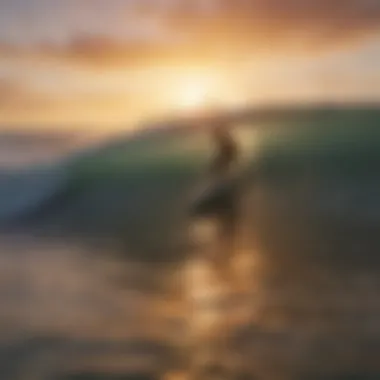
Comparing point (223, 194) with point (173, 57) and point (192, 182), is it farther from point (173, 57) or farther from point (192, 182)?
point (173, 57)

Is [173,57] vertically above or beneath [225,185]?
above

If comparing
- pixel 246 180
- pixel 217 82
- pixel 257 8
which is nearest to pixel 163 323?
pixel 246 180

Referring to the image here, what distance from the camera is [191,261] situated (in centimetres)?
97

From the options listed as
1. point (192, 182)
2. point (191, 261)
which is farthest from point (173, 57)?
point (191, 261)

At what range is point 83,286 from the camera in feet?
3.18

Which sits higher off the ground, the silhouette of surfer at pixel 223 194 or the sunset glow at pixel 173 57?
the sunset glow at pixel 173 57

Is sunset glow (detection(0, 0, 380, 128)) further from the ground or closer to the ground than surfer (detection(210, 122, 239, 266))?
further from the ground

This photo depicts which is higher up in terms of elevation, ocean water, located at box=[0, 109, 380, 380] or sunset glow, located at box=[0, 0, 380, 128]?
sunset glow, located at box=[0, 0, 380, 128]

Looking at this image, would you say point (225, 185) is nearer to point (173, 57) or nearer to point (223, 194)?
point (223, 194)

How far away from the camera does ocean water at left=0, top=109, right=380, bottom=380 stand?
933mm

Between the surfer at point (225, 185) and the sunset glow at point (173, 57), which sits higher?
the sunset glow at point (173, 57)

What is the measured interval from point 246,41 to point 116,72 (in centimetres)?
19

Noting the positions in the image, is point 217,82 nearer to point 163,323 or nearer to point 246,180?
point 246,180

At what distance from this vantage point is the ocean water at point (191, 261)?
93 cm
